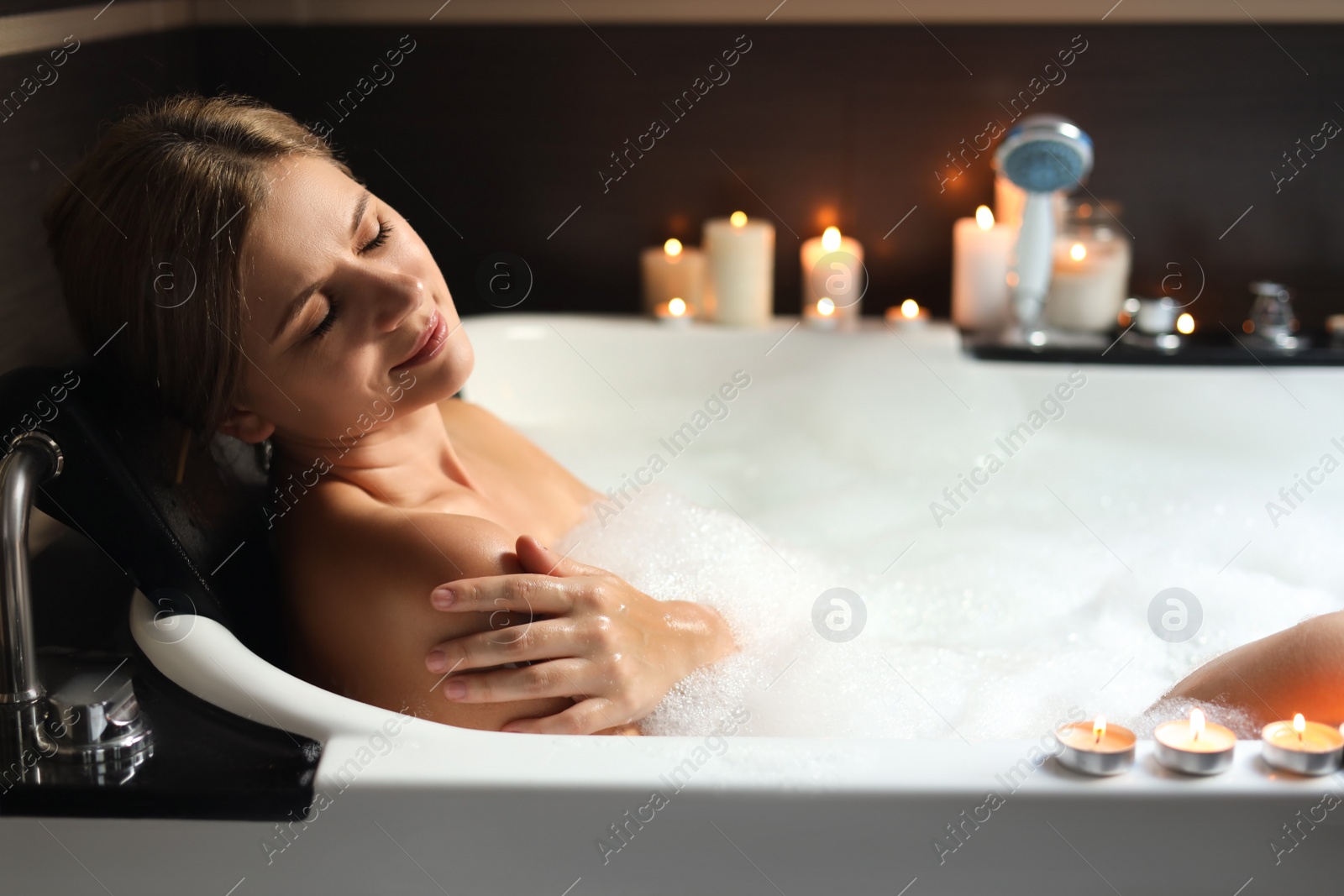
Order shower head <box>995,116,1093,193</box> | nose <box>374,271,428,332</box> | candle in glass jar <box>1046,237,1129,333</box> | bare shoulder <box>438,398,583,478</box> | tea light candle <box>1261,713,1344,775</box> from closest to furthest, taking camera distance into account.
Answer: tea light candle <box>1261,713,1344,775</box>
nose <box>374,271,428,332</box>
bare shoulder <box>438,398,583,478</box>
shower head <box>995,116,1093,193</box>
candle in glass jar <box>1046,237,1129,333</box>

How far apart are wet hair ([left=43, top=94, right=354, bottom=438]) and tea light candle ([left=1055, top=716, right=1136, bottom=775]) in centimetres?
77

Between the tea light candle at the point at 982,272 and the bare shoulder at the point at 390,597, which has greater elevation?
the tea light candle at the point at 982,272

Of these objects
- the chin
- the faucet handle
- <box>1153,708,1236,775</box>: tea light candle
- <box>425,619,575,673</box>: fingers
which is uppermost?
the chin

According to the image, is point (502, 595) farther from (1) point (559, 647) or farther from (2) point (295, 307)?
(2) point (295, 307)

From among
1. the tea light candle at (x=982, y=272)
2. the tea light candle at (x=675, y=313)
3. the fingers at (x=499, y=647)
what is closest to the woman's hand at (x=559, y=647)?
the fingers at (x=499, y=647)

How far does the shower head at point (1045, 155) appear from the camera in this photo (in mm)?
1901

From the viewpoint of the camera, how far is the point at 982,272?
2098 millimetres

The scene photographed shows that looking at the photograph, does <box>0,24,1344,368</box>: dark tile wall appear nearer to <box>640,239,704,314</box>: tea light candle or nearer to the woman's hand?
<box>640,239,704,314</box>: tea light candle

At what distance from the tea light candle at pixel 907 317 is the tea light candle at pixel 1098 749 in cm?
125

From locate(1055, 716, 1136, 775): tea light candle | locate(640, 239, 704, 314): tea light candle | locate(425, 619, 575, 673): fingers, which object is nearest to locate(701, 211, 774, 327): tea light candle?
locate(640, 239, 704, 314): tea light candle

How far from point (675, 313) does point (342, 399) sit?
1115mm

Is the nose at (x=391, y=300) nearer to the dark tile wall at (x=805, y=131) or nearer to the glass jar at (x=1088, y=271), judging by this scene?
the dark tile wall at (x=805, y=131)

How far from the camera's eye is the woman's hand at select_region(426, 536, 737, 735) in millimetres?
993

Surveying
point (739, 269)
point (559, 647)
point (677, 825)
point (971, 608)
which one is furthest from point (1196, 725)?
point (739, 269)
